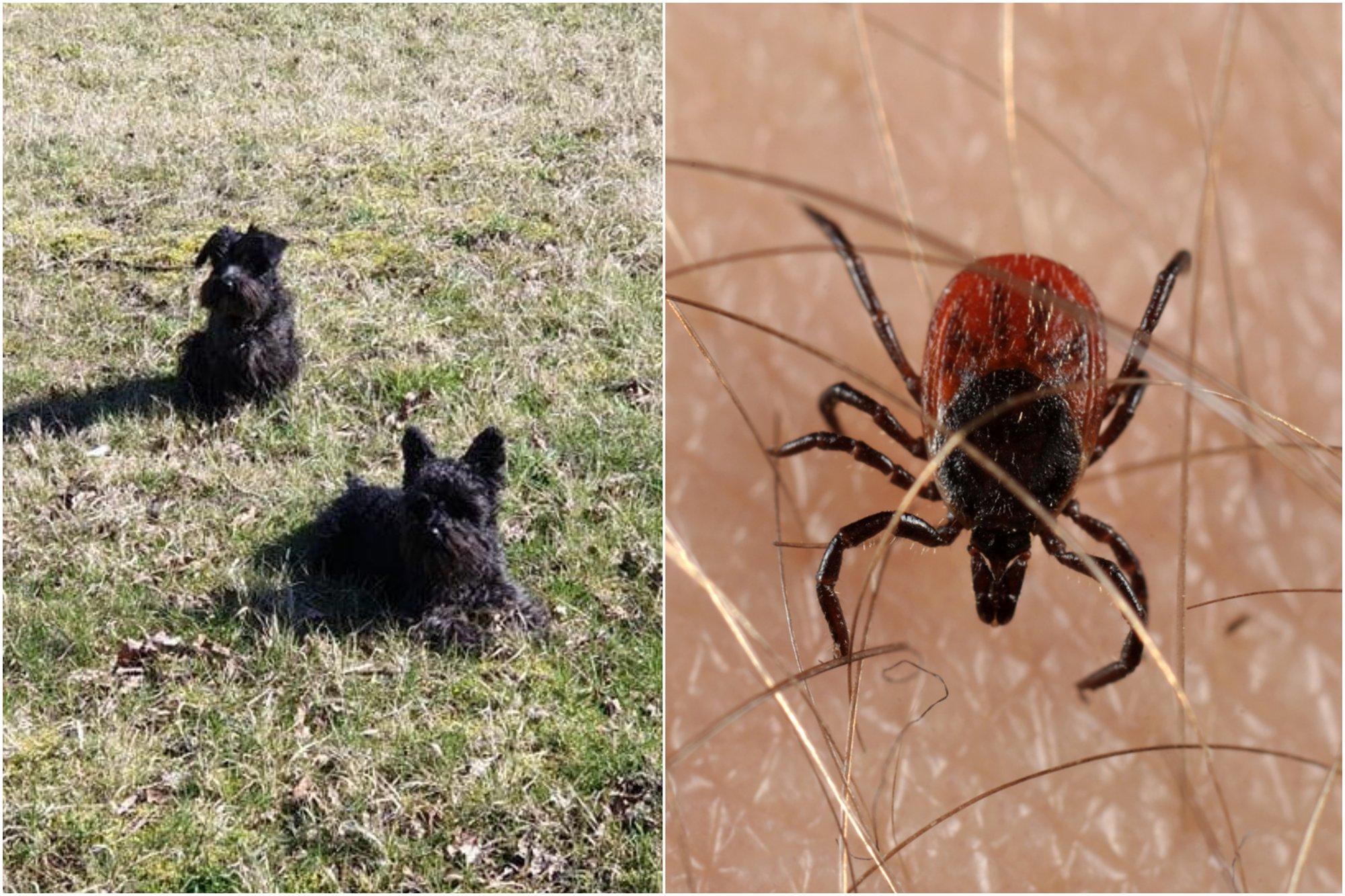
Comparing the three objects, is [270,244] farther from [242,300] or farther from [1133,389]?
[1133,389]

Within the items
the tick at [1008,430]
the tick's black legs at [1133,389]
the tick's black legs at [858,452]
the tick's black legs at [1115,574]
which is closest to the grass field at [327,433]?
the tick's black legs at [858,452]

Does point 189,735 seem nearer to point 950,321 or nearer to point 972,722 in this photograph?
point 972,722

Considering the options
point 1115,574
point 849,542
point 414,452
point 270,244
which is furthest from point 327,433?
point 1115,574

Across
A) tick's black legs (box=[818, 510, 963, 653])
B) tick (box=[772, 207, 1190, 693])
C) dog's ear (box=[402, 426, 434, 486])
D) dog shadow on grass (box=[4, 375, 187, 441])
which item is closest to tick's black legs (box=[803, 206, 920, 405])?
tick (box=[772, 207, 1190, 693])

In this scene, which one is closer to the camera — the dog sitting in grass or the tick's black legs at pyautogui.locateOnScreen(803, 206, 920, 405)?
the dog sitting in grass

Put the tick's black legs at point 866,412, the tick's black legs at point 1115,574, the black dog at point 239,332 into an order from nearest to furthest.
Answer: the tick's black legs at point 1115,574 < the black dog at point 239,332 < the tick's black legs at point 866,412

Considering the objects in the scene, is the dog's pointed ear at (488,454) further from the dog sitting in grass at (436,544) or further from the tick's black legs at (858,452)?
the tick's black legs at (858,452)

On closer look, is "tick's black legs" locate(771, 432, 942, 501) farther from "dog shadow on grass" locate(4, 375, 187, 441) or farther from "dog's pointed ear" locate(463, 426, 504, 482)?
"dog shadow on grass" locate(4, 375, 187, 441)
